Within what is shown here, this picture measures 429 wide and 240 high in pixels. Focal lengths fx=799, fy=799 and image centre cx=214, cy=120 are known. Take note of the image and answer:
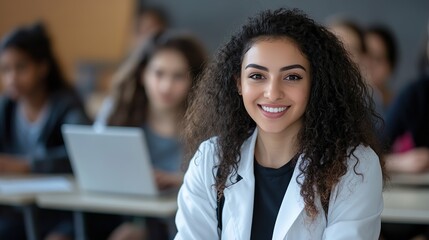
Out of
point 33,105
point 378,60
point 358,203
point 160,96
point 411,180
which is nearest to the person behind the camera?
point 358,203

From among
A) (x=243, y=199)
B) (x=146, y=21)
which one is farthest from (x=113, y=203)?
(x=146, y=21)

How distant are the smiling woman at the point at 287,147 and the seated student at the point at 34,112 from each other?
1434 millimetres

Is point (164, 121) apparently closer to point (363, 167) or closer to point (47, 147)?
point (47, 147)

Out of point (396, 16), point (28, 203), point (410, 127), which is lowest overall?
point (28, 203)

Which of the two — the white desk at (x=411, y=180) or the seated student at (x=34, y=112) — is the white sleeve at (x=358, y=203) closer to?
the white desk at (x=411, y=180)

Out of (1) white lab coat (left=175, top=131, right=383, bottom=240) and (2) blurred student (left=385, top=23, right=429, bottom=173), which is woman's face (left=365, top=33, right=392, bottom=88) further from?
(1) white lab coat (left=175, top=131, right=383, bottom=240)

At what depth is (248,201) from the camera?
1748 mm

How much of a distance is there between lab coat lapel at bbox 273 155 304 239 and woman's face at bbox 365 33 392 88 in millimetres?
2608

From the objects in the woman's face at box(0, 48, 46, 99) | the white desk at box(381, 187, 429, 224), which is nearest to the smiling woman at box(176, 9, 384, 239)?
the white desk at box(381, 187, 429, 224)

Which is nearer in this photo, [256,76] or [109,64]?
[256,76]

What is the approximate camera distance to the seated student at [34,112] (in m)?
3.14

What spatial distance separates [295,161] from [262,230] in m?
0.17

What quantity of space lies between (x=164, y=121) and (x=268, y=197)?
4.67ft

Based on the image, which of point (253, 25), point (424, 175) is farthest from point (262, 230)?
point (424, 175)
